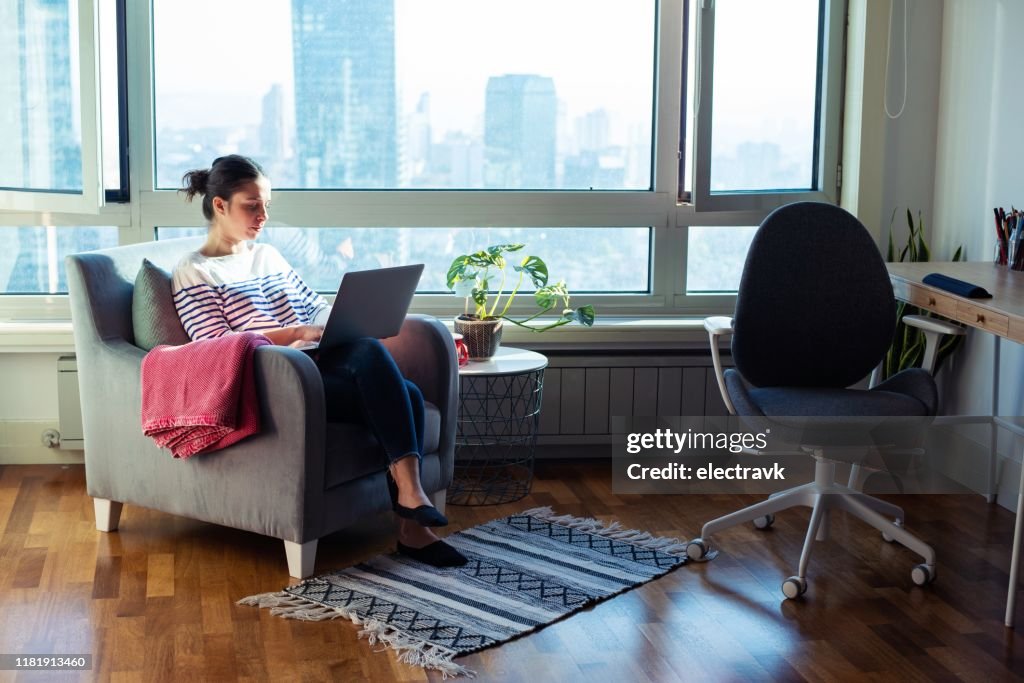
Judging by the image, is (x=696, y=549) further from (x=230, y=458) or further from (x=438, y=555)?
(x=230, y=458)

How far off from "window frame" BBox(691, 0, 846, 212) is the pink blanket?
1.82 metres

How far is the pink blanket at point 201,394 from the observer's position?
3012 millimetres

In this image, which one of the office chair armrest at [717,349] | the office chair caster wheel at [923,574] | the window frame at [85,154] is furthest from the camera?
the window frame at [85,154]

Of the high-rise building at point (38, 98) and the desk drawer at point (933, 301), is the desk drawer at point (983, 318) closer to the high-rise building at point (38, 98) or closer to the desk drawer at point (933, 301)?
the desk drawer at point (933, 301)

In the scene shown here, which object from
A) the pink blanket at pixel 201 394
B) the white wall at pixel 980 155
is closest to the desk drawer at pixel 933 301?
the white wall at pixel 980 155

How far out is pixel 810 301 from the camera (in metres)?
3.43

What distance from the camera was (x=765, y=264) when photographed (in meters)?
3.41

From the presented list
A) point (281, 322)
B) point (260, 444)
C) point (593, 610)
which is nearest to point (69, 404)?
point (281, 322)

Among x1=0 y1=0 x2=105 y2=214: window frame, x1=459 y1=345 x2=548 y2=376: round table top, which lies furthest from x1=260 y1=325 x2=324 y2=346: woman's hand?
x1=0 y1=0 x2=105 y2=214: window frame

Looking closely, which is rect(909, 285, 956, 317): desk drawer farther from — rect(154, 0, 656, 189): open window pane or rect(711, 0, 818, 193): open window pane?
rect(154, 0, 656, 189): open window pane

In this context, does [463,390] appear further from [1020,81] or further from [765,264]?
[1020,81]

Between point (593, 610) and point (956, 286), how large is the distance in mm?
1283

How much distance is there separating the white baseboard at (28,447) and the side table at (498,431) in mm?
1377

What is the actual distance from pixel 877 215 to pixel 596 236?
1.05 m
